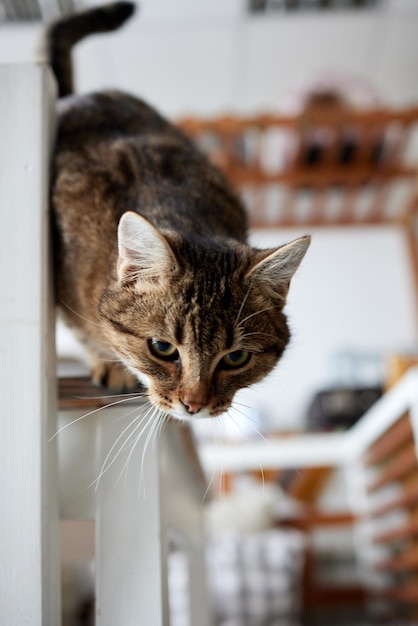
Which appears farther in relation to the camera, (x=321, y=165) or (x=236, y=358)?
(x=321, y=165)

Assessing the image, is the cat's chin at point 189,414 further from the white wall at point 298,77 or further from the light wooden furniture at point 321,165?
the white wall at point 298,77

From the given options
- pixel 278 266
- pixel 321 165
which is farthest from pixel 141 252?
pixel 321 165

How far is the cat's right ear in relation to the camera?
58cm

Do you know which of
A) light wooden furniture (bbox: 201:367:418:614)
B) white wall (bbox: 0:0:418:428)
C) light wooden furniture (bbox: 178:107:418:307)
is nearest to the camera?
light wooden furniture (bbox: 201:367:418:614)

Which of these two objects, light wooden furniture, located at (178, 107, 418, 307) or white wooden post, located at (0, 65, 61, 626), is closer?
white wooden post, located at (0, 65, 61, 626)

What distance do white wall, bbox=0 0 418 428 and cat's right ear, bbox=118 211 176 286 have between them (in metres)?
1.33

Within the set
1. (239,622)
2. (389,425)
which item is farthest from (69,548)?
(239,622)

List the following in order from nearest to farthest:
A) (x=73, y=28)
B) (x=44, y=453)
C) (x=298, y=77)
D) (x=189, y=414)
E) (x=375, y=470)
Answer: (x=44, y=453)
(x=189, y=414)
(x=73, y=28)
(x=375, y=470)
(x=298, y=77)

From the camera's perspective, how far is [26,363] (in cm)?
53

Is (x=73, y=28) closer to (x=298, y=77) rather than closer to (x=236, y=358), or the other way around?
(x=236, y=358)

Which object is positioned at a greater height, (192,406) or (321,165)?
(321,165)

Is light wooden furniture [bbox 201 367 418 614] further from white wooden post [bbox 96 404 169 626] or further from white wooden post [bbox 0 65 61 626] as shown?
white wooden post [bbox 0 65 61 626]

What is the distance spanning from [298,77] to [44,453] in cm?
218

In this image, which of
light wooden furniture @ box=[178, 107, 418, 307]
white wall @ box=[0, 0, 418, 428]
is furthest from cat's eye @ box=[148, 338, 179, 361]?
white wall @ box=[0, 0, 418, 428]
